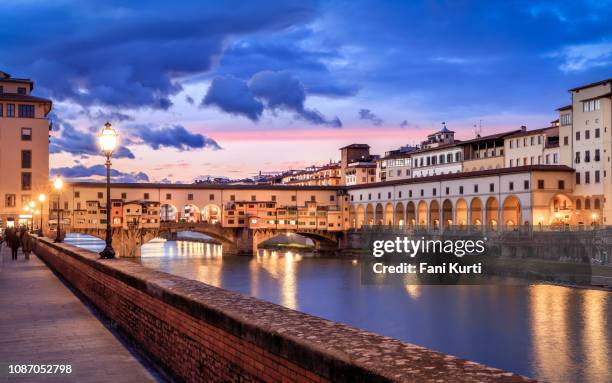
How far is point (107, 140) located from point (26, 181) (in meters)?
63.1

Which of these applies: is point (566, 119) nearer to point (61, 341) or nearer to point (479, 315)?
point (479, 315)

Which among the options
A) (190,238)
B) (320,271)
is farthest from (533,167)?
(190,238)

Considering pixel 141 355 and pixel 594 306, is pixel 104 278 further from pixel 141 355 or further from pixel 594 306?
pixel 594 306

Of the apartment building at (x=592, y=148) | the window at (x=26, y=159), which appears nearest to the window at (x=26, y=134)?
the window at (x=26, y=159)

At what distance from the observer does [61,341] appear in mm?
10359

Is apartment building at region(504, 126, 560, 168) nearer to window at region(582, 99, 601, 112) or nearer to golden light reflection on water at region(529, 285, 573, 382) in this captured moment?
window at region(582, 99, 601, 112)

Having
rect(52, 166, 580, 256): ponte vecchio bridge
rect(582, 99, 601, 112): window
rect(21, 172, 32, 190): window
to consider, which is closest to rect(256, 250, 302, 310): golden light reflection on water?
rect(52, 166, 580, 256): ponte vecchio bridge

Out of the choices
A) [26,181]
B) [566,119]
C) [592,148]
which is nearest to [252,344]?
[592,148]

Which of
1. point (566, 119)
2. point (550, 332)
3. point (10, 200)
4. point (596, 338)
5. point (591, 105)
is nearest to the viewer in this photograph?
point (596, 338)

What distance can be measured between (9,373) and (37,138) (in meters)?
72.1

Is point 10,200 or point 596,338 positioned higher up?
point 10,200

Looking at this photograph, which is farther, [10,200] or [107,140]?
[10,200]

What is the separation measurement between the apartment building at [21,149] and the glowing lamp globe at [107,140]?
6061 cm

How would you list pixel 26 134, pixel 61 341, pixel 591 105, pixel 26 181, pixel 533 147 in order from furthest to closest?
pixel 533 147
pixel 26 134
pixel 26 181
pixel 591 105
pixel 61 341
